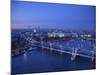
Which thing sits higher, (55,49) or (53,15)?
(53,15)

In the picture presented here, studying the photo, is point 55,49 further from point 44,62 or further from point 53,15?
point 53,15

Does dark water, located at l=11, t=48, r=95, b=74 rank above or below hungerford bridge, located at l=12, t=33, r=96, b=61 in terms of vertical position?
below

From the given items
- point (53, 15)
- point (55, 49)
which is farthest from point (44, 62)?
point (53, 15)

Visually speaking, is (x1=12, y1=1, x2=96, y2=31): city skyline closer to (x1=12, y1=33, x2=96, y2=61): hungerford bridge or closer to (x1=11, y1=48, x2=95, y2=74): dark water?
(x1=12, y1=33, x2=96, y2=61): hungerford bridge

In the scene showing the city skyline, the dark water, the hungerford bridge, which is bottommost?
the dark water

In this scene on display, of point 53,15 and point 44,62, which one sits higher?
point 53,15

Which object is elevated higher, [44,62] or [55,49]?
[55,49]

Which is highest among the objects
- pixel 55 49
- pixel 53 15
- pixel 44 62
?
pixel 53 15

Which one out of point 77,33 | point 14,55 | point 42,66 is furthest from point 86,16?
point 14,55

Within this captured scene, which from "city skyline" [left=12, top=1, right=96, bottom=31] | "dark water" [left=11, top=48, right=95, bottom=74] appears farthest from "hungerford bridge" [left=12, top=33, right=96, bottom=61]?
"city skyline" [left=12, top=1, right=96, bottom=31]

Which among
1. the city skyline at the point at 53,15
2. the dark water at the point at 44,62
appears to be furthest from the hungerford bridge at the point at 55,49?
the city skyline at the point at 53,15
